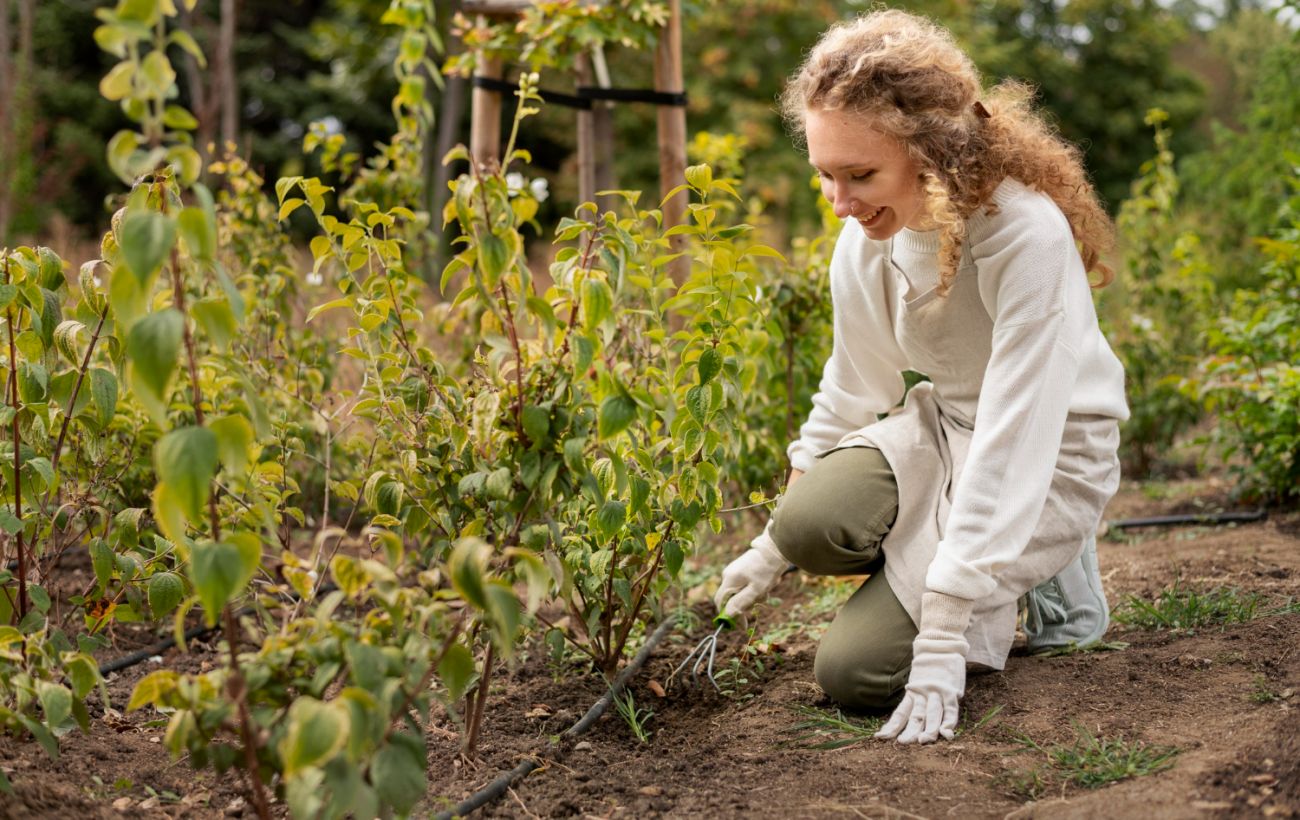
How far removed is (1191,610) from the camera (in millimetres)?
2500

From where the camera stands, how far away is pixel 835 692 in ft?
7.31

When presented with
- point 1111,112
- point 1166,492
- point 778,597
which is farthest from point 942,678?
point 1111,112

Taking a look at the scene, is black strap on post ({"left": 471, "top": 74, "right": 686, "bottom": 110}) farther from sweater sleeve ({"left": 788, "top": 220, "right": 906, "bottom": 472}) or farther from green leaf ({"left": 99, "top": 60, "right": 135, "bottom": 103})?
green leaf ({"left": 99, "top": 60, "right": 135, "bottom": 103})

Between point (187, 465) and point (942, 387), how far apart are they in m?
1.72

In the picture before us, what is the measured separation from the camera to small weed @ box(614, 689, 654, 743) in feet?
7.11

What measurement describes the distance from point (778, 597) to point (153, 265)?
223cm

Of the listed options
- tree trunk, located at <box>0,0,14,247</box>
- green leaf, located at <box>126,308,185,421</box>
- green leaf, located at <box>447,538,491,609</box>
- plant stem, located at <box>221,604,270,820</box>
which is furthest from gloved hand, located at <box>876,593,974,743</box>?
tree trunk, located at <box>0,0,14,247</box>

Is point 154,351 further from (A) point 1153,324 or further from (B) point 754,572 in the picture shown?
(A) point 1153,324

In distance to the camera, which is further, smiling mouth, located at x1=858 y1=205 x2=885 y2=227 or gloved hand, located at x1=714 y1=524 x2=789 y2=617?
gloved hand, located at x1=714 y1=524 x2=789 y2=617

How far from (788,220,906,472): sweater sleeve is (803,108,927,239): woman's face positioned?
0.29 meters

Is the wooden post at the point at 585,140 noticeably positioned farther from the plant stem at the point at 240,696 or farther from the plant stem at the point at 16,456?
the plant stem at the point at 240,696

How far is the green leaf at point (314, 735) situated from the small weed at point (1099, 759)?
1.15 m

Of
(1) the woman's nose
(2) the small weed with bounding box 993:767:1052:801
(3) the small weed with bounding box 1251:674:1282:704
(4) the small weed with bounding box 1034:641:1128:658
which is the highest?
(1) the woman's nose

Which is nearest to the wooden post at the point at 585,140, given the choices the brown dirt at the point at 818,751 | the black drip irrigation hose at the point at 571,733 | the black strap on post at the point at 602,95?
the black strap on post at the point at 602,95
